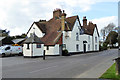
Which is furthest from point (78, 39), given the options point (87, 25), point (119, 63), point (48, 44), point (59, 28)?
point (119, 63)

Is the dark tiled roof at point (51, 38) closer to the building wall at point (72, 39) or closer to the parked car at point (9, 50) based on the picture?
the building wall at point (72, 39)

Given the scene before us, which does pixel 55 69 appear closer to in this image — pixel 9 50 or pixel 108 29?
pixel 9 50

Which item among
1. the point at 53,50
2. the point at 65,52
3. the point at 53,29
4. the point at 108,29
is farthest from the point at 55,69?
the point at 108,29

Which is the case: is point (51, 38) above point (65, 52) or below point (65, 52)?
above

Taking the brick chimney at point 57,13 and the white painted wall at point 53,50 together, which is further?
the brick chimney at point 57,13

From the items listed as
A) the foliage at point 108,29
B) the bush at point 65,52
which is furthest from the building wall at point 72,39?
the foliage at point 108,29

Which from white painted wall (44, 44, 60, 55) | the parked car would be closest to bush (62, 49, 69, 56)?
white painted wall (44, 44, 60, 55)

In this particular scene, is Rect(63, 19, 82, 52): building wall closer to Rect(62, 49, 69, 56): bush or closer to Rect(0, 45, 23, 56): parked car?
Rect(62, 49, 69, 56): bush

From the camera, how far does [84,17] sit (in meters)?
41.0

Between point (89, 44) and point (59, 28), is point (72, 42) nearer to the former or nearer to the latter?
point (59, 28)

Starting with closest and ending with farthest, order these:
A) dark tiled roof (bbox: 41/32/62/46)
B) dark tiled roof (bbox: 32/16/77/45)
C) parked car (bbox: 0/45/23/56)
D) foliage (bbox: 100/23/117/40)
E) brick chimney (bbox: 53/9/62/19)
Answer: parked car (bbox: 0/45/23/56)
dark tiled roof (bbox: 41/32/62/46)
dark tiled roof (bbox: 32/16/77/45)
brick chimney (bbox: 53/9/62/19)
foliage (bbox: 100/23/117/40)

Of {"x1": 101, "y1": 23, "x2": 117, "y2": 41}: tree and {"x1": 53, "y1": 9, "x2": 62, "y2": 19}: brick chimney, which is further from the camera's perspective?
{"x1": 101, "y1": 23, "x2": 117, "y2": 41}: tree

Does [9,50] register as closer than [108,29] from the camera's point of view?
Yes

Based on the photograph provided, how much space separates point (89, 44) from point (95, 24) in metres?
9.33
